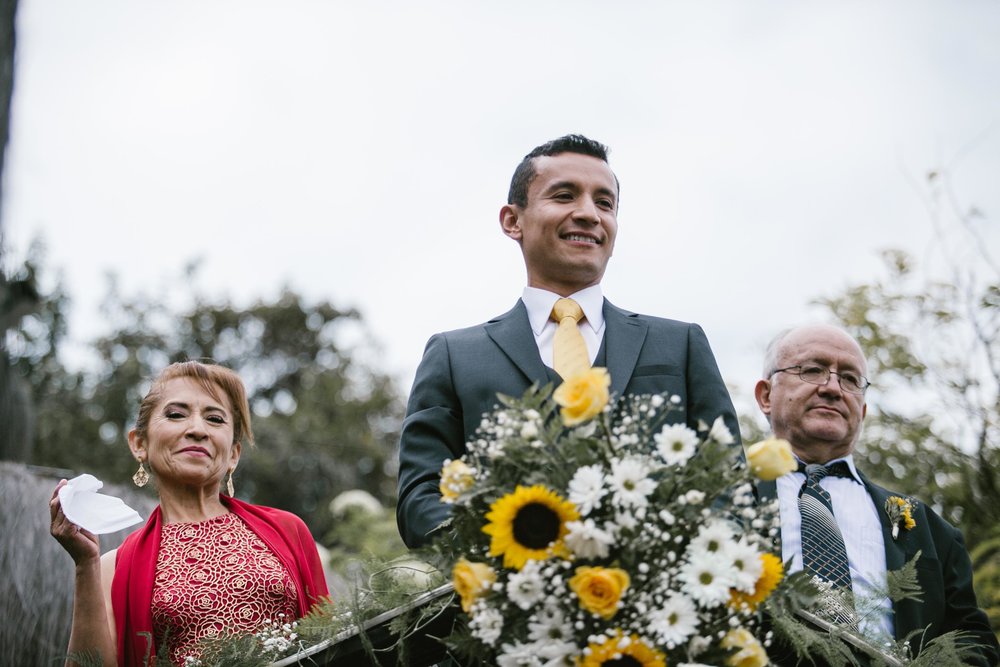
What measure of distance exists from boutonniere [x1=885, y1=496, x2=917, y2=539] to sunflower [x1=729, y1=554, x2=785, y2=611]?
2.11 m

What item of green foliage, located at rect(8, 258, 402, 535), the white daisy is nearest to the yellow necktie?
the white daisy

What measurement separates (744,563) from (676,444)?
322mm

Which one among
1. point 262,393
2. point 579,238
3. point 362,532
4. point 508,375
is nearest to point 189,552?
point 508,375

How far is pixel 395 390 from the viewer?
26.8m

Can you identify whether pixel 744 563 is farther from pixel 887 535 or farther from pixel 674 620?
pixel 887 535

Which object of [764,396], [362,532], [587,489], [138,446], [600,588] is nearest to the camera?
[600,588]

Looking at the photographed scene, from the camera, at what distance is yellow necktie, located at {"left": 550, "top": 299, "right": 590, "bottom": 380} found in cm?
342

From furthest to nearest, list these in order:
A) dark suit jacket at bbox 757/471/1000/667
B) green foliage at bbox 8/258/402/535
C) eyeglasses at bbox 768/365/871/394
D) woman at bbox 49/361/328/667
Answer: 1. green foliage at bbox 8/258/402/535
2. eyeglasses at bbox 768/365/871/394
3. dark suit jacket at bbox 757/471/1000/667
4. woman at bbox 49/361/328/667

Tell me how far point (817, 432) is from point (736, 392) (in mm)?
5328

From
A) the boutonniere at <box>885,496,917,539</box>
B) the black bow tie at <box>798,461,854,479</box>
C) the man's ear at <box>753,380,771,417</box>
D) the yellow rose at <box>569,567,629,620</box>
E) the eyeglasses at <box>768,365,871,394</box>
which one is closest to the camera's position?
the yellow rose at <box>569,567,629,620</box>

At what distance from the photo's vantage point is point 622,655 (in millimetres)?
2314

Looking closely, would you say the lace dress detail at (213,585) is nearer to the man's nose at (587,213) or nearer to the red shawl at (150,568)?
the red shawl at (150,568)

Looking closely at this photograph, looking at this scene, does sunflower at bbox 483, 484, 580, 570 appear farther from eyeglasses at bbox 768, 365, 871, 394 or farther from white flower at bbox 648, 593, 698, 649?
eyeglasses at bbox 768, 365, 871, 394

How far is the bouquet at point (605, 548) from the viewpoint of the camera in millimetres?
2338
